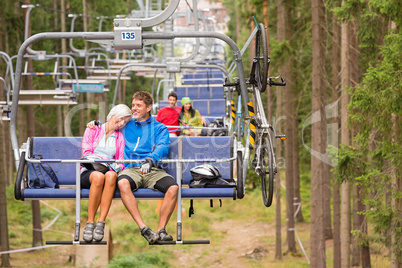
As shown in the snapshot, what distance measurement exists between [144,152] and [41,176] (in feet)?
3.85

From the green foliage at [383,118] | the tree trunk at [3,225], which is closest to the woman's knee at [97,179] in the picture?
the green foliage at [383,118]

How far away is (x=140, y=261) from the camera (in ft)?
70.9

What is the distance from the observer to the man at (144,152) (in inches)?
251

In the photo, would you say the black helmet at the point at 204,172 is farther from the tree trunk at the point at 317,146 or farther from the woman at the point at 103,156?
the tree trunk at the point at 317,146

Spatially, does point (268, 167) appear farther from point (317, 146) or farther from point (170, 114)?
point (317, 146)

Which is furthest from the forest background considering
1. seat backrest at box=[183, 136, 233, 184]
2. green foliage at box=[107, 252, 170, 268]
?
seat backrest at box=[183, 136, 233, 184]

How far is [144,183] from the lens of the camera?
260 inches

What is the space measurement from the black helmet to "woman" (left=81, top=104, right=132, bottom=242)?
80cm

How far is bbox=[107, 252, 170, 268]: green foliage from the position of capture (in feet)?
67.6

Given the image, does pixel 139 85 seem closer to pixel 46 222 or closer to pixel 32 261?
pixel 46 222

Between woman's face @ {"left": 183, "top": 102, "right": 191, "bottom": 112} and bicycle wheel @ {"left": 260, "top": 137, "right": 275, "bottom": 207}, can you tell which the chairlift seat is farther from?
woman's face @ {"left": 183, "top": 102, "right": 191, "bottom": 112}

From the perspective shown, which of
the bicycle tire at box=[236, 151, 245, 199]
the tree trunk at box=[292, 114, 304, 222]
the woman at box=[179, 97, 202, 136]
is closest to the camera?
the bicycle tire at box=[236, 151, 245, 199]

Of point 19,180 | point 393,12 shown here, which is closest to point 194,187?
point 19,180

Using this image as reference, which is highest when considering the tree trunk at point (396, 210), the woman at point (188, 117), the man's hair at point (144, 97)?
the man's hair at point (144, 97)
